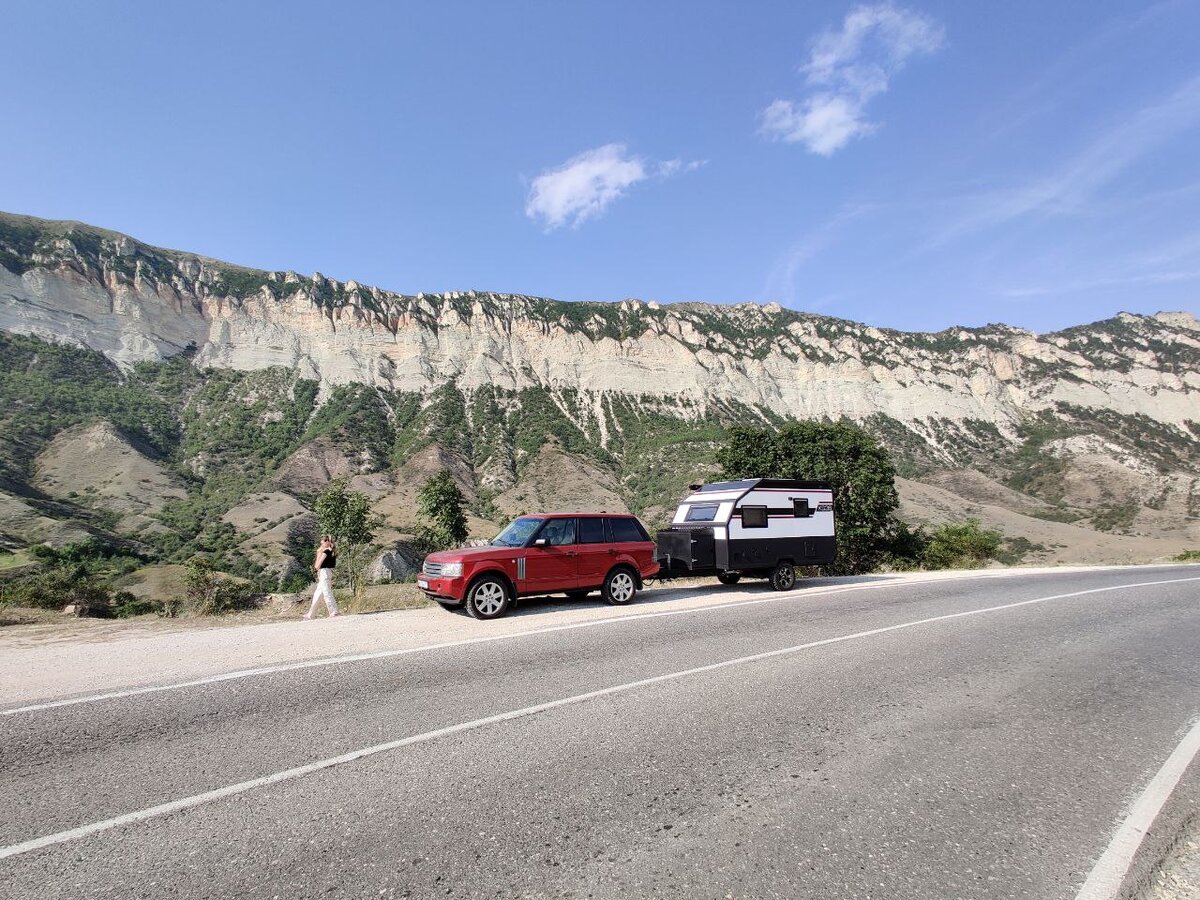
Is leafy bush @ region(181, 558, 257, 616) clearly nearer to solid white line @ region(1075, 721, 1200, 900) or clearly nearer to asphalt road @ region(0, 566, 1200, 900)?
asphalt road @ region(0, 566, 1200, 900)

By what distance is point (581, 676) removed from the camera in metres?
6.77

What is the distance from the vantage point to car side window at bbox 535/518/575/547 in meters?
11.6

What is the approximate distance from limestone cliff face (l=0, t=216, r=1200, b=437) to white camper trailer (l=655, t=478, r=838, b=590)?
97.7 meters

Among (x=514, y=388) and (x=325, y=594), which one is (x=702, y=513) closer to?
(x=325, y=594)

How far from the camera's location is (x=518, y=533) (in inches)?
468

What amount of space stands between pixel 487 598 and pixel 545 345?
387ft

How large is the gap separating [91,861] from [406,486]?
8070 centimetres

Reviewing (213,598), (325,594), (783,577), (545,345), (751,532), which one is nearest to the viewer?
(325,594)

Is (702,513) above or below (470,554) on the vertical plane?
above

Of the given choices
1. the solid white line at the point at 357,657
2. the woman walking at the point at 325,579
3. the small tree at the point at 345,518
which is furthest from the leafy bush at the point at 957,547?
the small tree at the point at 345,518

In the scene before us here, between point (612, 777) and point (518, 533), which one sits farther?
point (518, 533)

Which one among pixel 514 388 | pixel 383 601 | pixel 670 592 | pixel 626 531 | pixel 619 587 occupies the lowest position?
pixel 670 592

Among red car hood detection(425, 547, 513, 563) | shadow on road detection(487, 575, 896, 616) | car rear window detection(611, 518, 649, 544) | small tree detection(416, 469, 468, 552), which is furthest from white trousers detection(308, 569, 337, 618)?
small tree detection(416, 469, 468, 552)

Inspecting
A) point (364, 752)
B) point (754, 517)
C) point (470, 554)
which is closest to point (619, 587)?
point (470, 554)
